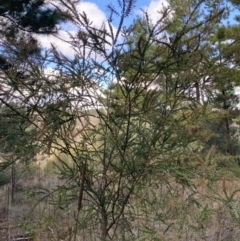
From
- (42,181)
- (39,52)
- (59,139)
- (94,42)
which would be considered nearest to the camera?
(94,42)

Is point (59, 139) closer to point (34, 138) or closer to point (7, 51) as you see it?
point (34, 138)

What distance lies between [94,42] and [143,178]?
2.23 ft

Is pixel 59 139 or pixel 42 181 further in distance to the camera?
pixel 42 181

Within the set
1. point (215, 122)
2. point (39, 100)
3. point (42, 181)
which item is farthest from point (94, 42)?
point (42, 181)

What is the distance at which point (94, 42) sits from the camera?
1.85 meters

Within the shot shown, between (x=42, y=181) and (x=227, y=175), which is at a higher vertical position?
(x=42, y=181)

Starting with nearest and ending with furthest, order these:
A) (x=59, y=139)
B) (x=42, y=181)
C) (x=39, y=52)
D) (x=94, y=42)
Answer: (x=94, y=42) < (x=59, y=139) < (x=39, y=52) < (x=42, y=181)

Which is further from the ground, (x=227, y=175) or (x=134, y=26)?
(x=134, y=26)

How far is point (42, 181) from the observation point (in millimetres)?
5441

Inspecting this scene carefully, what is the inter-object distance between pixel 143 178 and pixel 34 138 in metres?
0.57

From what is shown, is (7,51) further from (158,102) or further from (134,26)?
(158,102)

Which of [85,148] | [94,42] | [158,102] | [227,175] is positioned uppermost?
[94,42]

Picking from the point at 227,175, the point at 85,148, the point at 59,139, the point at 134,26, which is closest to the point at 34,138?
the point at 59,139

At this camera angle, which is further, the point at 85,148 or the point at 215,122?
the point at 215,122
